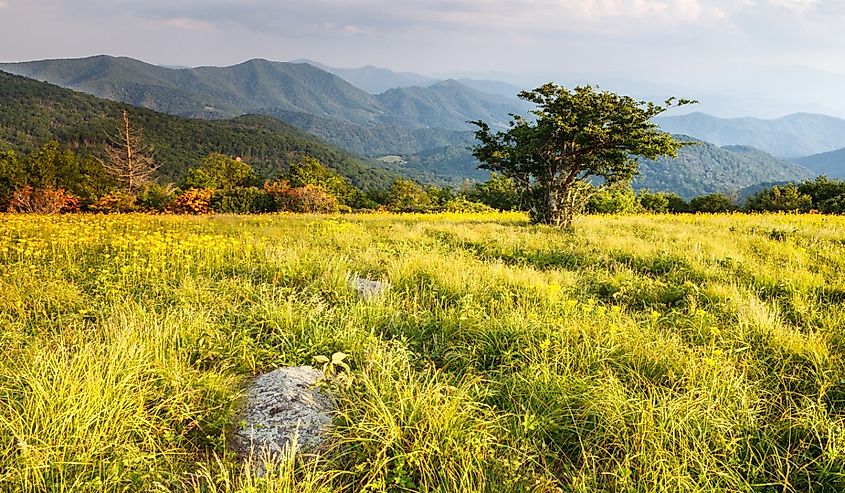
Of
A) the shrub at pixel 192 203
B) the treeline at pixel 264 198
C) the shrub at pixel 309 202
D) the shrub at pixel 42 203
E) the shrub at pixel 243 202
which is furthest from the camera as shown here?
the shrub at pixel 243 202

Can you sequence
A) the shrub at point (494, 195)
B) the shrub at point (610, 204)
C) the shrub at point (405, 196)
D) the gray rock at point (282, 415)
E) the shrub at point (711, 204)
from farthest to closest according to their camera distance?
the shrub at point (405, 196)
the shrub at point (494, 195)
the shrub at point (711, 204)
the shrub at point (610, 204)
the gray rock at point (282, 415)

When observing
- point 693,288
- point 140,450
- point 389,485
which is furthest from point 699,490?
point 693,288

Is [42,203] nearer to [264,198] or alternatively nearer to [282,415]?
[264,198]

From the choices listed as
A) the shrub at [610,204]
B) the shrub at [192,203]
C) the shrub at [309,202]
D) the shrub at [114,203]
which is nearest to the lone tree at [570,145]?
the shrub at [610,204]

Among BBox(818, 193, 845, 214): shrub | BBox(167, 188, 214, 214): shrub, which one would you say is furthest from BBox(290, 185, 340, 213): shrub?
BBox(818, 193, 845, 214): shrub

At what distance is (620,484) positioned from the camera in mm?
2506

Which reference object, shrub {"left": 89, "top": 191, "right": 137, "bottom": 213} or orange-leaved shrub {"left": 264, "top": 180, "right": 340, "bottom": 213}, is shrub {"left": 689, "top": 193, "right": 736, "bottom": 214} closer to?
orange-leaved shrub {"left": 264, "top": 180, "right": 340, "bottom": 213}

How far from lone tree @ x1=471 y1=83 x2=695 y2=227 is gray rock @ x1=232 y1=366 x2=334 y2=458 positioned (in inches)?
461

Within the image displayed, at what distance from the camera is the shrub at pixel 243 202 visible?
46.1 meters

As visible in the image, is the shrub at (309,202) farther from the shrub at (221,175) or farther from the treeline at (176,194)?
the shrub at (221,175)

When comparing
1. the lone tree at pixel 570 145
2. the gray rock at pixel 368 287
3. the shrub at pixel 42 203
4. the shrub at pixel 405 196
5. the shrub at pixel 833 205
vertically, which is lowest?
the shrub at pixel 405 196

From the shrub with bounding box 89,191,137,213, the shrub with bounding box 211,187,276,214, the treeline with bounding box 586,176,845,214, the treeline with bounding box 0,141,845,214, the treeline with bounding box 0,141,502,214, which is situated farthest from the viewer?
the shrub with bounding box 211,187,276,214

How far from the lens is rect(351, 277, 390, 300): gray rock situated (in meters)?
5.52

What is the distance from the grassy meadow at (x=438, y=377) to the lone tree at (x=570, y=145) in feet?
25.9
